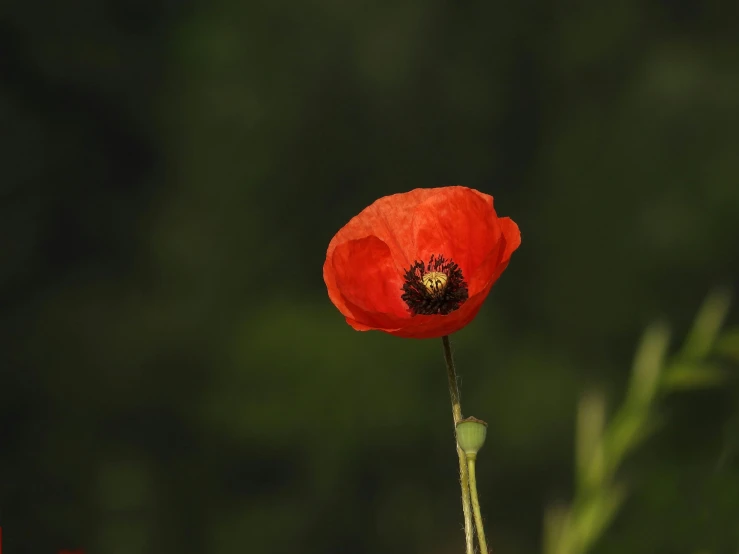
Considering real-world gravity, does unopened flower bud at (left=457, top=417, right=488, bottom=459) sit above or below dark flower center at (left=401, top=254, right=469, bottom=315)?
below

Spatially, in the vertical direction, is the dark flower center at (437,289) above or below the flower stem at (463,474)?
above

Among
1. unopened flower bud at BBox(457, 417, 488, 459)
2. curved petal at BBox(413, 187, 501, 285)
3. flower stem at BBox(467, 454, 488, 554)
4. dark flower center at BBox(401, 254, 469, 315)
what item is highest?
curved petal at BBox(413, 187, 501, 285)

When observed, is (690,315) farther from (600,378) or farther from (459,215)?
(459,215)

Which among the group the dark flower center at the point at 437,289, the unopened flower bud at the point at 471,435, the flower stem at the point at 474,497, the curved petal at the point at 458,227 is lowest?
the flower stem at the point at 474,497

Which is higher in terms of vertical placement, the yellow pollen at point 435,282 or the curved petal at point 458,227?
the curved petal at point 458,227

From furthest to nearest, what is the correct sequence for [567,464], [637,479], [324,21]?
[324,21] < [567,464] < [637,479]

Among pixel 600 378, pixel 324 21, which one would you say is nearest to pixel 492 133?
pixel 324 21
